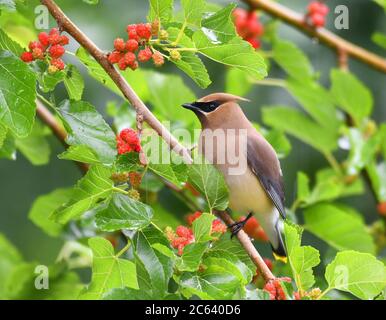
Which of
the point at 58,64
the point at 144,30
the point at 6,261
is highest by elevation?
the point at 144,30

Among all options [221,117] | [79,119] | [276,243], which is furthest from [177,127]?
[79,119]

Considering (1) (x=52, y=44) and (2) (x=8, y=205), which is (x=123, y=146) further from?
(2) (x=8, y=205)

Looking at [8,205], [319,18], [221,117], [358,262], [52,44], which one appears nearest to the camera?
[358,262]

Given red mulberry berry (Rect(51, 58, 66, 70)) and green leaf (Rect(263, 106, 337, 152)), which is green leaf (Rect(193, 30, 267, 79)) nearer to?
red mulberry berry (Rect(51, 58, 66, 70))

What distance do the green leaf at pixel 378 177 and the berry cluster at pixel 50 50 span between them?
87.0 inches

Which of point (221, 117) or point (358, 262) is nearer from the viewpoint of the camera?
point (358, 262)

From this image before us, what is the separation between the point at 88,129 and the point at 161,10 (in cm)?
43

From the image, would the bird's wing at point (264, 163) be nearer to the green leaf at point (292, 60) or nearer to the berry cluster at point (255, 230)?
the berry cluster at point (255, 230)

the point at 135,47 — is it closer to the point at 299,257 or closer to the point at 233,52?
the point at 233,52

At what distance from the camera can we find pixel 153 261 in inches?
104

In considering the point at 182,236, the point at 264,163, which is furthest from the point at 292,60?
the point at 182,236

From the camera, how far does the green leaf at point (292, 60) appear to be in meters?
4.59

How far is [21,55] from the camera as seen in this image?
2.84 m

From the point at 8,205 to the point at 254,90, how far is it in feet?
5.87
